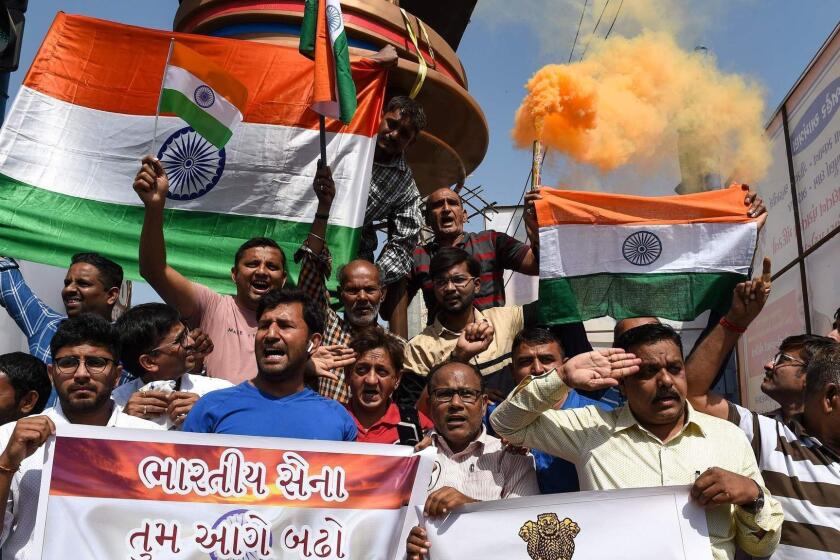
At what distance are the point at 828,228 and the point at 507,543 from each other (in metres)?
6.66

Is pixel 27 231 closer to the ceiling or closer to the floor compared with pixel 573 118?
closer to the floor

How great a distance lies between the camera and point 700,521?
3254 millimetres

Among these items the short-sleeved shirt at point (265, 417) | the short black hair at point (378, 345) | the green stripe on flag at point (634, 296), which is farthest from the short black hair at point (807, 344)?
the short-sleeved shirt at point (265, 417)

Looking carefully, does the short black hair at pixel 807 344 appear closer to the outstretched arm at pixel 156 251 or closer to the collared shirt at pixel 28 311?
the outstretched arm at pixel 156 251

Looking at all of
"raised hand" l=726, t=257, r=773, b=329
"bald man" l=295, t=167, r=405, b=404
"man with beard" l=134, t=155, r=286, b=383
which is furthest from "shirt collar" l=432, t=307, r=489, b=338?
"raised hand" l=726, t=257, r=773, b=329

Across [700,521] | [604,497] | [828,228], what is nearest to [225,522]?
[604,497]

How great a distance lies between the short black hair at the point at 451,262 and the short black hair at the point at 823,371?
6.87 ft

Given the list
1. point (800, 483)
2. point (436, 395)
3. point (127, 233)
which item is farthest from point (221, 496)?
point (127, 233)

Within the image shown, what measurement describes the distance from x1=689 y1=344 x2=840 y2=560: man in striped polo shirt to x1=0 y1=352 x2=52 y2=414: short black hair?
10.4 feet

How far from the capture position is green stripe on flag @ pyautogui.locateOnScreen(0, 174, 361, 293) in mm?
5449

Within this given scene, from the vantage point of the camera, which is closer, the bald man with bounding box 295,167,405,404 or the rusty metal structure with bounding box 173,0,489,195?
the bald man with bounding box 295,167,405,404

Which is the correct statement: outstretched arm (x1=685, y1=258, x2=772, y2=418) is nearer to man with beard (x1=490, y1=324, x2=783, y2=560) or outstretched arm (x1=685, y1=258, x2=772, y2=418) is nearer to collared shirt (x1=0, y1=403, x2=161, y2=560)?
man with beard (x1=490, y1=324, x2=783, y2=560)

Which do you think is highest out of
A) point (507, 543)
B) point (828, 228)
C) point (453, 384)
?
point (828, 228)

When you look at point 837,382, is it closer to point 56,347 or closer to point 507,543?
point 507,543
